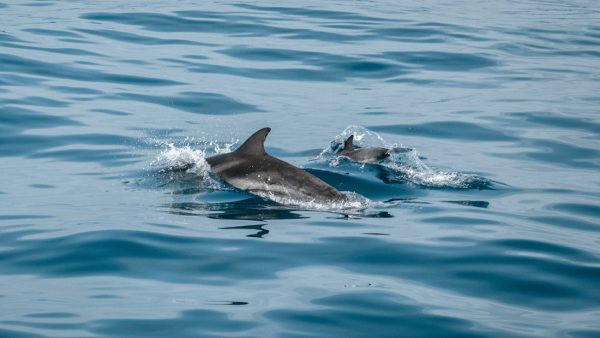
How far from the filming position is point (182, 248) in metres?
10.6

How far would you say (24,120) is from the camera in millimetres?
17688

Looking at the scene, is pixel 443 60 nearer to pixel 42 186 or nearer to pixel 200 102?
pixel 200 102

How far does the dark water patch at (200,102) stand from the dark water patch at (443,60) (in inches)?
252

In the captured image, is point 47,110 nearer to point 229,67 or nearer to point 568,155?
point 229,67

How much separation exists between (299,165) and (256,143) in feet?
6.98

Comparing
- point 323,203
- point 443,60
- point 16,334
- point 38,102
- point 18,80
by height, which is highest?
point 443,60

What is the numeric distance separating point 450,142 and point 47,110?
269 inches

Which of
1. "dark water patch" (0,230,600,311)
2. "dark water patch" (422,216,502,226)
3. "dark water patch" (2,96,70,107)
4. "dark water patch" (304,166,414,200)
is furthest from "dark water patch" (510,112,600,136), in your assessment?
"dark water patch" (0,230,600,311)

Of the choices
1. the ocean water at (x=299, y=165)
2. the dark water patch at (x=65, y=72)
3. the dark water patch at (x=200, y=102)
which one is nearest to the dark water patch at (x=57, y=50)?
the ocean water at (x=299, y=165)

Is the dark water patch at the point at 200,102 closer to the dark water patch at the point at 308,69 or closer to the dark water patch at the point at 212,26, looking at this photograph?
the dark water patch at the point at 308,69

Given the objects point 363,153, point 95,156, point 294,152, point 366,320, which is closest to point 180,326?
point 366,320

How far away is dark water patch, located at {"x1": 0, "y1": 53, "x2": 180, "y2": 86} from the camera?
71.9 ft

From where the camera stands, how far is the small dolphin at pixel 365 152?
51.2ft

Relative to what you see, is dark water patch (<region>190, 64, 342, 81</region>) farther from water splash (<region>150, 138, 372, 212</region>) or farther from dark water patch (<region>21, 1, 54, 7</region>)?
dark water patch (<region>21, 1, 54, 7</region>)
